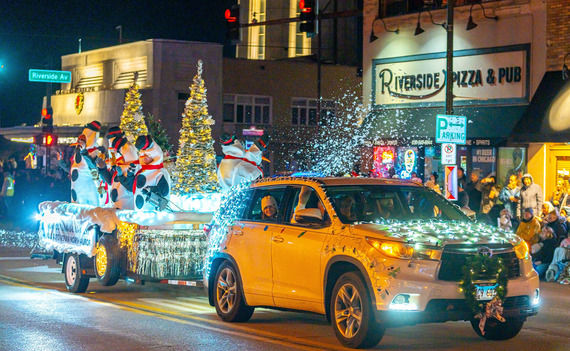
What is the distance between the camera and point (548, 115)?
911 inches

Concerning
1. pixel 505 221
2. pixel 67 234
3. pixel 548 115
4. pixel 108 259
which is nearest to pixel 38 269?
pixel 67 234

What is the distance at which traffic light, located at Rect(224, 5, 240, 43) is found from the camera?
24.1 metres

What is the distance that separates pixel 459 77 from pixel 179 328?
17587 mm

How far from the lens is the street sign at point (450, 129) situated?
18.8m

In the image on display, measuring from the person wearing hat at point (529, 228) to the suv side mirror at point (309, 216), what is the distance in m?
8.16

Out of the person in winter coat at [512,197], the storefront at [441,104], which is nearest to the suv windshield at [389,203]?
the person in winter coat at [512,197]

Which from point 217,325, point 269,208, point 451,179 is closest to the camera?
point 269,208

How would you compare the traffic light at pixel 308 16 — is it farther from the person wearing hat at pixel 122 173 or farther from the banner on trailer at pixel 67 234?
the banner on trailer at pixel 67 234

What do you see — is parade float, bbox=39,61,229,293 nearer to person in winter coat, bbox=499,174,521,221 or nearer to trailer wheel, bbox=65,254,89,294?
trailer wheel, bbox=65,254,89,294

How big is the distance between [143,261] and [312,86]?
40.8 meters

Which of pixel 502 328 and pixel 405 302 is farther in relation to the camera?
pixel 502 328

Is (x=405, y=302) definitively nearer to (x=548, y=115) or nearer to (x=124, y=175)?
(x=124, y=175)

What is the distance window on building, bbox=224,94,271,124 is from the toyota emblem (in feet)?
140

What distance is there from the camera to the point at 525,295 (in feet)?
30.1
